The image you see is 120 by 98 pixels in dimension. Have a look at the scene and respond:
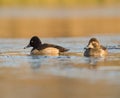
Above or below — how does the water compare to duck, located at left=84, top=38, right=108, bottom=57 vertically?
below

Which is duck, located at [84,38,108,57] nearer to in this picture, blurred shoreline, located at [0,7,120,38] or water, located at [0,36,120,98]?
water, located at [0,36,120,98]

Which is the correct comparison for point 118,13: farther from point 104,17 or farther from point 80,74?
point 80,74

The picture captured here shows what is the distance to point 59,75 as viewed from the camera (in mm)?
14094

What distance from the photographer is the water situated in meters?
12.2

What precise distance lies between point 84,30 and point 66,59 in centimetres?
1008

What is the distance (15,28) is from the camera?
3036 centimetres

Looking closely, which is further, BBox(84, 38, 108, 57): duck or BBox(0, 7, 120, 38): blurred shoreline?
BBox(0, 7, 120, 38): blurred shoreline

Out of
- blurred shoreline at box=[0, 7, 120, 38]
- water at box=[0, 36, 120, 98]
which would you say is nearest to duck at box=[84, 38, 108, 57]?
water at box=[0, 36, 120, 98]

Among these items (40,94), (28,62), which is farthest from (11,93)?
(28,62)

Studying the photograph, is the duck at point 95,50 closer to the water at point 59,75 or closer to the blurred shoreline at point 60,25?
the water at point 59,75

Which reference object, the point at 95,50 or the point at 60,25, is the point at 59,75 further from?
the point at 60,25

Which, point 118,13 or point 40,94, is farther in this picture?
point 118,13

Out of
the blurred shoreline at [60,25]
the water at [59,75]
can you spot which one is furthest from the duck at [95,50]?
the blurred shoreline at [60,25]

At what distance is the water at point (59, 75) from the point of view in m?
12.2
